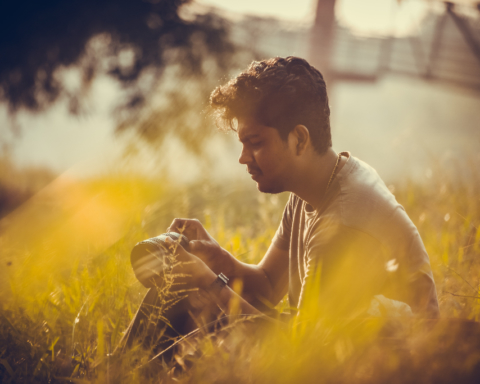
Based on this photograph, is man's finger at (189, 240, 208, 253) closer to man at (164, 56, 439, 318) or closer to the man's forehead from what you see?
man at (164, 56, 439, 318)

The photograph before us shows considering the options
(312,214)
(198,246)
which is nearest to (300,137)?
(312,214)

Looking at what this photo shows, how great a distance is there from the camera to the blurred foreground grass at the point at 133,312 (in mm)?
1096

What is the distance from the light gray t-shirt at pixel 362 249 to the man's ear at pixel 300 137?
200mm

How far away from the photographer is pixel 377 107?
2547 centimetres

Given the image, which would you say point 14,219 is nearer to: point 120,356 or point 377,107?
point 120,356

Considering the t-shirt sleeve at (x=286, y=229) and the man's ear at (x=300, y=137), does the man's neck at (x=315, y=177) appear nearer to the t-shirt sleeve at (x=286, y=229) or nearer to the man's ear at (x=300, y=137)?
the man's ear at (x=300, y=137)

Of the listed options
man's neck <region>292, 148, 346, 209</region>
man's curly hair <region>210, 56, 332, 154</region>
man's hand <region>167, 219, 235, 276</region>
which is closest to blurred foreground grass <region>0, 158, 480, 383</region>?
man's hand <region>167, 219, 235, 276</region>

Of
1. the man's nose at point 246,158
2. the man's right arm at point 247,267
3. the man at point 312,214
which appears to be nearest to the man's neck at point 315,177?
the man at point 312,214

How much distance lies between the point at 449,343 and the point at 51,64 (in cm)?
433

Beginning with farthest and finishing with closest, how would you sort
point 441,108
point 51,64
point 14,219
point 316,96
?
1. point 441,108
2. point 14,219
3. point 51,64
4. point 316,96

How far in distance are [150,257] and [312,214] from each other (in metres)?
0.73

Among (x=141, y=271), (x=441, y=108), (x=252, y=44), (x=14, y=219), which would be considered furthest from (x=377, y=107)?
(x=141, y=271)

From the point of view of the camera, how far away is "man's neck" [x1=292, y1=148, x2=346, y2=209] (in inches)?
67.4

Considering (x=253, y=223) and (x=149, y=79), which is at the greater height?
(x=149, y=79)
